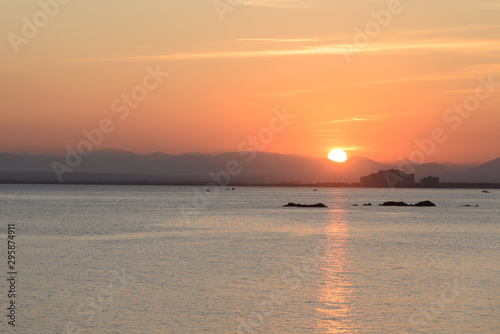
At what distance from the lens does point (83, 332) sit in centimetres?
2966

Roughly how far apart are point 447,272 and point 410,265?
4151 millimetres

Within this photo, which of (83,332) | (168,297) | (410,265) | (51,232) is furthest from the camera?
(51,232)

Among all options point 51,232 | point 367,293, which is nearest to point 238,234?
point 51,232

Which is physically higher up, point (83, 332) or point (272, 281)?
point (272, 281)

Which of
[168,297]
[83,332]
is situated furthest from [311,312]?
[83,332]

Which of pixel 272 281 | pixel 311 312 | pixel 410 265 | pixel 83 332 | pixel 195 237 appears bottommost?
pixel 83 332

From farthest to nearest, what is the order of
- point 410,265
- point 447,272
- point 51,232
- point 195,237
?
point 51,232, point 195,237, point 410,265, point 447,272

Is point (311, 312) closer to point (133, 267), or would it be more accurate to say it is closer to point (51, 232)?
point (133, 267)

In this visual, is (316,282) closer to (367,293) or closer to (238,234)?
(367,293)

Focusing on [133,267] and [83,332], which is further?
[133,267]

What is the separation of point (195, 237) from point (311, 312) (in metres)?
48.7

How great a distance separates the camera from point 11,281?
141 ft

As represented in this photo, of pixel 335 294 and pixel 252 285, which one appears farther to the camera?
pixel 252 285

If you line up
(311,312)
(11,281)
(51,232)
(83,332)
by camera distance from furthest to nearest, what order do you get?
(51,232) < (11,281) < (311,312) < (83,332)
